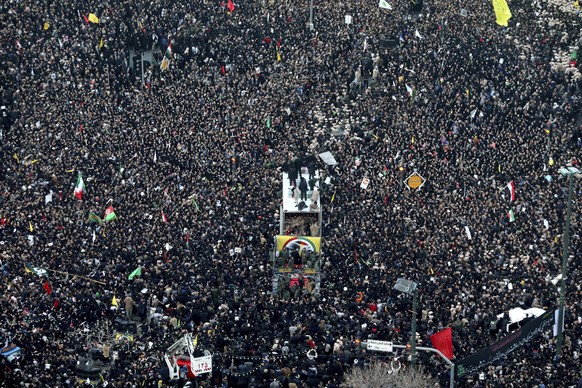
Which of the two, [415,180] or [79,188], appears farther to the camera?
[415,180]

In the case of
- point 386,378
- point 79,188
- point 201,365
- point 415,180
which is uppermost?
point 415,180

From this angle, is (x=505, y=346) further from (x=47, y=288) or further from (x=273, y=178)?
(x=273, y=178)

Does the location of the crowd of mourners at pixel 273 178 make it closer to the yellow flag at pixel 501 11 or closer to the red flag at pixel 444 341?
the red flag at pixel 444 341

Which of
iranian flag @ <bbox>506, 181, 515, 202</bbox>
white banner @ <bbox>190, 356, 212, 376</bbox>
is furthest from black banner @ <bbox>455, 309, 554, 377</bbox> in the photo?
iranian flag @ <bbox>506, 181, 515, 202</bbox>

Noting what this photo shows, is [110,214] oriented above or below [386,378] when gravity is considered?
above

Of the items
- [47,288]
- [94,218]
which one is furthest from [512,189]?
[47,288]

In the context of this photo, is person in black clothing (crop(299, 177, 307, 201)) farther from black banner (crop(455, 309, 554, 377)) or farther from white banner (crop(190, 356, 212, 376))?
white banner (crop(190, 356, 212, 376))

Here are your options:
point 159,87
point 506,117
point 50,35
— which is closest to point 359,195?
point 506,117

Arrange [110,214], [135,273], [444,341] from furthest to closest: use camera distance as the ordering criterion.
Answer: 1. [110,214]
2. [135,273]
3. [444,341]
